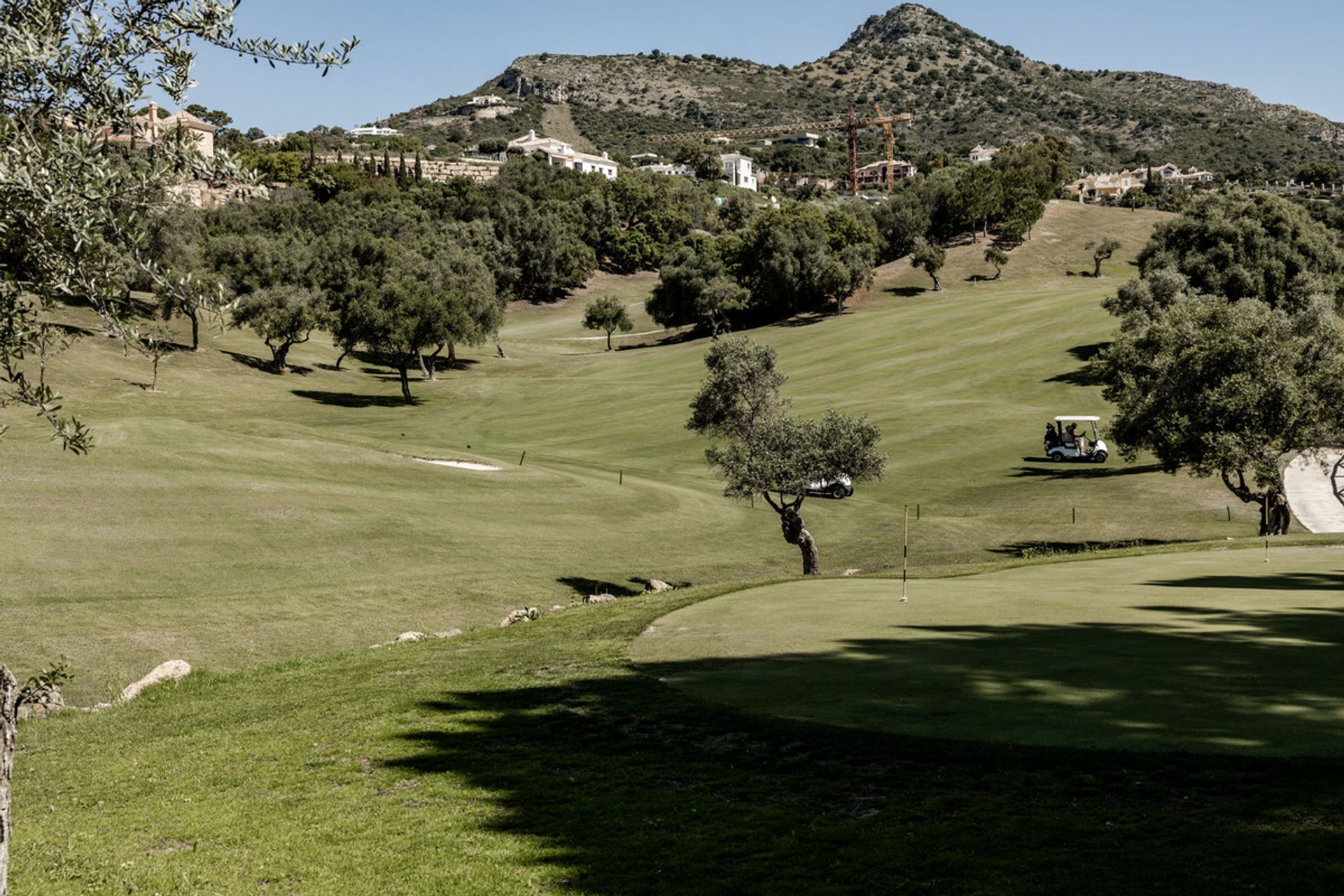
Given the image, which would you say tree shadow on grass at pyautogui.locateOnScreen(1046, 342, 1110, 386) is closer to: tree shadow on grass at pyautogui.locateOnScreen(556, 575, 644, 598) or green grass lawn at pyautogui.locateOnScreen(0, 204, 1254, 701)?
green grass lawn at pyautogui.locateOnScreen(0, 204, 1254, 701)

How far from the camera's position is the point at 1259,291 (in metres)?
90.2

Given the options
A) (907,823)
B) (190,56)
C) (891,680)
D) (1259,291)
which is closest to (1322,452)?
(1259,291)

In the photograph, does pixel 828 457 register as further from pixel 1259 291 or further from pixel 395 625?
pixel 1259 291

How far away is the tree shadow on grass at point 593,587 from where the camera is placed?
117ft

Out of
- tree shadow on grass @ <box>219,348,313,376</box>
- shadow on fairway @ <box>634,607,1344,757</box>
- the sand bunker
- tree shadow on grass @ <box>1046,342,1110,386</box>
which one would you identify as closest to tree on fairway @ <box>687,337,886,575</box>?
the sand bunker

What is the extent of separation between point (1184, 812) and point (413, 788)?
859 centimetres

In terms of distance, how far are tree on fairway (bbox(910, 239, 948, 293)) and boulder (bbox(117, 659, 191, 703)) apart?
121 meters

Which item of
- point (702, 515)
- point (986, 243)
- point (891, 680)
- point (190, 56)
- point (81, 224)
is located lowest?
point (702, 515)

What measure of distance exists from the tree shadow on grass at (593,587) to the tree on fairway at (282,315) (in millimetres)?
65322

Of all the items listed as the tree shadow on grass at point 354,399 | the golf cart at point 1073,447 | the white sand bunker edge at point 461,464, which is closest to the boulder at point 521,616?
the white sand bunker edge at point 461,464

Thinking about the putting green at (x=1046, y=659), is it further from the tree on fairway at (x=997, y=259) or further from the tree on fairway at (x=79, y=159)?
the tree on fairway at (x=997, y=259)

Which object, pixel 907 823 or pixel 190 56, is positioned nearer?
pixel 190 56

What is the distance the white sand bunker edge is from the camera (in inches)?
2047

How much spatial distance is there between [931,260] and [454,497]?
3896 inches
